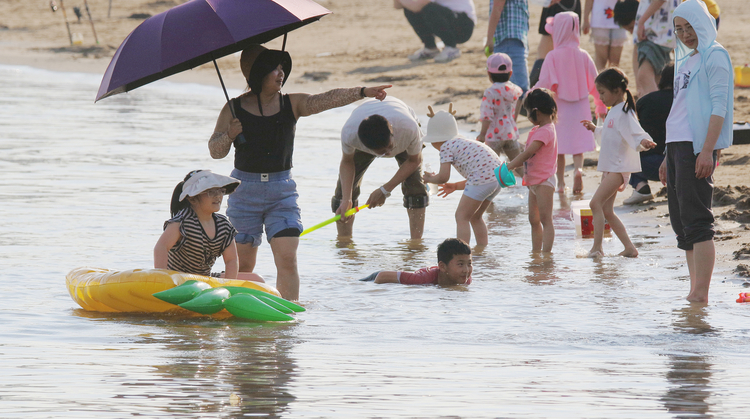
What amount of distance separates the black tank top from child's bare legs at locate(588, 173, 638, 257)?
2.49 meters

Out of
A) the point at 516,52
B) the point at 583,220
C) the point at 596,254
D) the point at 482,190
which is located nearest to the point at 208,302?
the point at 482,190

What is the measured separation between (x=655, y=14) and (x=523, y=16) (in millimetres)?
1762

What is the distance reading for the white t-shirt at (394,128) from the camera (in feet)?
21.4

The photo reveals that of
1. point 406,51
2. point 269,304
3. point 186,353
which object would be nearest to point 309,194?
point 269,304

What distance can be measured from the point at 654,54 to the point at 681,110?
4.62 metres

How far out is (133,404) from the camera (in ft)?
11.7

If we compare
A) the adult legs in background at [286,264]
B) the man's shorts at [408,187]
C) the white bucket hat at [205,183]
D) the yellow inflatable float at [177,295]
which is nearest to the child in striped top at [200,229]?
the white bucket hat at [205,183]

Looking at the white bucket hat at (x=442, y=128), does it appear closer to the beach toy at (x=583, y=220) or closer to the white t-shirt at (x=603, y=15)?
the beach toy at (x=583, y=220)

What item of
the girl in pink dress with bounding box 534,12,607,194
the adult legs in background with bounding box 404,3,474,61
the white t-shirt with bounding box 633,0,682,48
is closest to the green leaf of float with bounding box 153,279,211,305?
the girl in pink dress with bounding box 534,12,607,194

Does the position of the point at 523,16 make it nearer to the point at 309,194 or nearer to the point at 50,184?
the point at 309,194

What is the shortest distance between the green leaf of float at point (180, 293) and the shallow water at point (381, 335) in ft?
0.49

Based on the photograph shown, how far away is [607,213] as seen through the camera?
671cm

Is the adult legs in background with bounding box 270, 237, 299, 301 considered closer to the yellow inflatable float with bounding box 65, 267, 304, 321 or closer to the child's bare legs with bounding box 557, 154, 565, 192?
the yellow inflatable float with bounding box 65, 267, 304, 321

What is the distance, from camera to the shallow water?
3.65 metres
